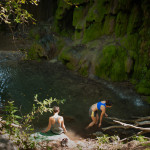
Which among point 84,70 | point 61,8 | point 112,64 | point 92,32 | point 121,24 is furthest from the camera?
point 61,8

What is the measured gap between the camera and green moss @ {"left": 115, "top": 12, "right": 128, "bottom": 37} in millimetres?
10766

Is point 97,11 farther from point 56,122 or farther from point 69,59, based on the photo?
point 56,122

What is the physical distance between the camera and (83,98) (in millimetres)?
8391

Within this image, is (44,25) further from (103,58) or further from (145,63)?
(145,63)

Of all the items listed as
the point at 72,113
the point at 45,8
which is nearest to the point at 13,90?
the point at 72,113

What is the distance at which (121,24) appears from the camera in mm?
10969

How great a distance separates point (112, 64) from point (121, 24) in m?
2.92

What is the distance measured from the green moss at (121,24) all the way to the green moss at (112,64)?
1.26 metres

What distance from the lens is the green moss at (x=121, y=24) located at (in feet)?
35.3

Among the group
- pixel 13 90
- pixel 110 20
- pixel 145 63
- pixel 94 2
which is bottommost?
pixel 13 90

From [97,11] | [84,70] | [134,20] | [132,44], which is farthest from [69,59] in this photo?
[134,20]

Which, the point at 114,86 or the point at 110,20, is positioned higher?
the point at 110,20

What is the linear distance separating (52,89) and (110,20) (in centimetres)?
676

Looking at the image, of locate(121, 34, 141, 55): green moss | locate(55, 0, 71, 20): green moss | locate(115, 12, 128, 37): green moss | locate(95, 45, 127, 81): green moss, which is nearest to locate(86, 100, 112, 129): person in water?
locate(95, 45, 127, 81): green moss
